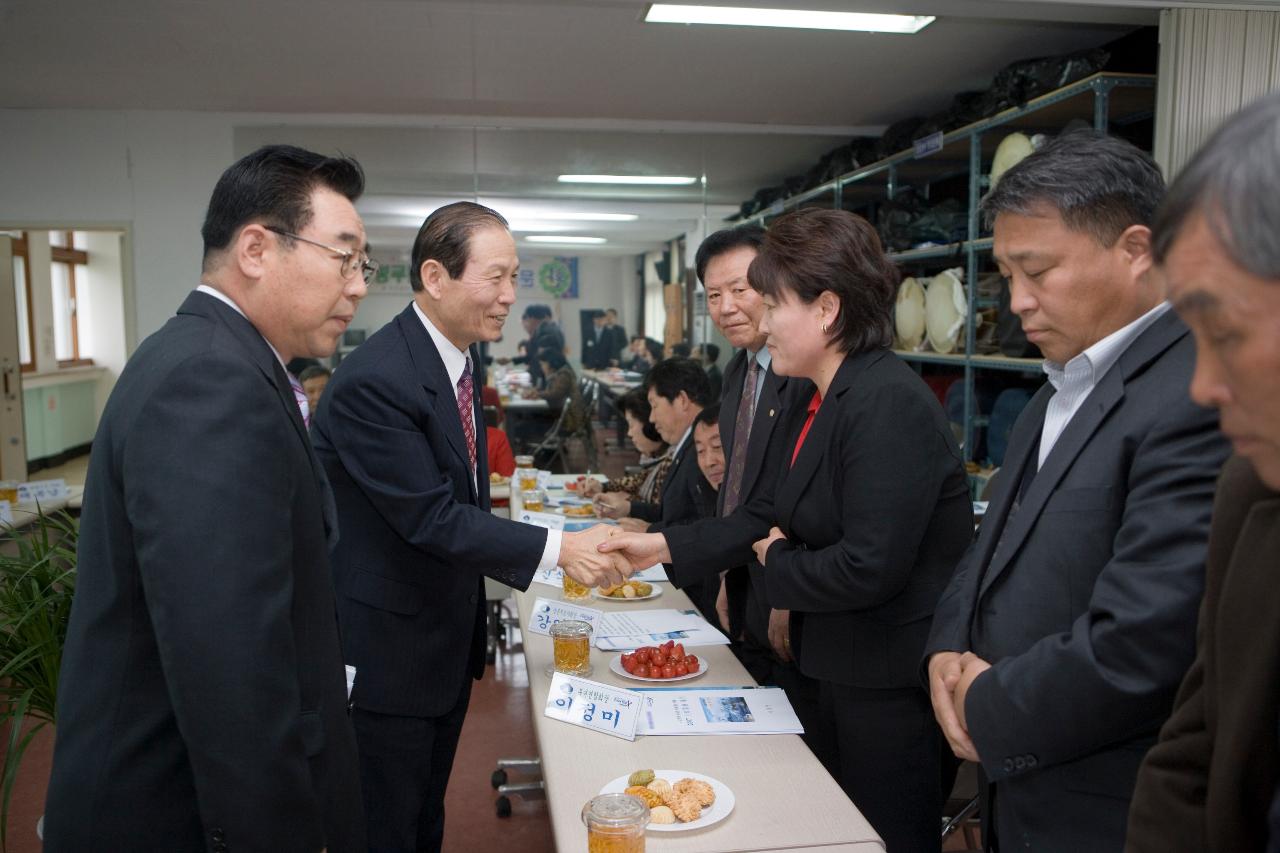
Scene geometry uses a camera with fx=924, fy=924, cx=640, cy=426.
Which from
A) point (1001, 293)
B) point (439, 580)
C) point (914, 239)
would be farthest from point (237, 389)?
point (914, 239)

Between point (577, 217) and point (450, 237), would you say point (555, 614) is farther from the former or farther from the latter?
point (577, 217)

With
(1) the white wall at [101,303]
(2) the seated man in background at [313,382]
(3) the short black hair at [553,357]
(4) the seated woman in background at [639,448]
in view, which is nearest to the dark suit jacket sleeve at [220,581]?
(4) the seated woman in background at [639,448]

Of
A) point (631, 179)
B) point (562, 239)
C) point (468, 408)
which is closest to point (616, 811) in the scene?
point (468, 408)

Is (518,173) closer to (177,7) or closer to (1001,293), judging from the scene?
(177,7)

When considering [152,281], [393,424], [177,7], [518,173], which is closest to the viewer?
[393,424]

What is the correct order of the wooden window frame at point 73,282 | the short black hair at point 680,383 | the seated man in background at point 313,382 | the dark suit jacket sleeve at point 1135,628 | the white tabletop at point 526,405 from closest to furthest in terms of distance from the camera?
1. the dark suit jacket sleeve at point 1135,628
2. the short black hair at point 680,383
3. the seated man in background at point 313,382
4. the white tabletop at point 526,405
5. the wooden window frame at point 73,282

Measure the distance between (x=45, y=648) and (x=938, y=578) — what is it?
6.76 ft

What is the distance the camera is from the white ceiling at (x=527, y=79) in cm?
448

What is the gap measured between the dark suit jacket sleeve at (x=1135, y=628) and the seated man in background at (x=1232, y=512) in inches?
5.7

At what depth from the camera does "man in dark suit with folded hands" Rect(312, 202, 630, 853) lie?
1982mm

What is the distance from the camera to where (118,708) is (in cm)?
121

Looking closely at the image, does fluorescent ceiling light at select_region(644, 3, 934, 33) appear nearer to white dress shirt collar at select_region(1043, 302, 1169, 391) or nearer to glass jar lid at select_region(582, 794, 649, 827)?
white dress shirt collar at select_region(1043, 302, 1169, 391)

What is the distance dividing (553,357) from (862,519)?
6.80m

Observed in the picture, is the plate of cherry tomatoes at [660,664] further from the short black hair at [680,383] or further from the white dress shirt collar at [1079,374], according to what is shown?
the short black hair at [680,383]
